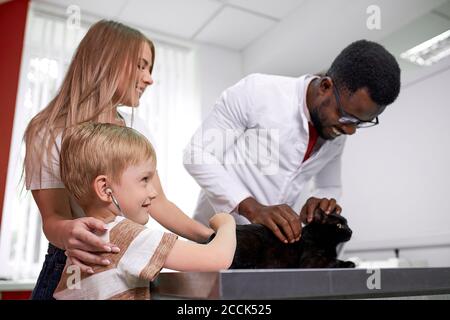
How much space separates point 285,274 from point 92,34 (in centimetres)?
49

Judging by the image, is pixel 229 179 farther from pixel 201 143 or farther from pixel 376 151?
pixel 376 151

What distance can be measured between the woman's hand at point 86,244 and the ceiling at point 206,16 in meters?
0.57

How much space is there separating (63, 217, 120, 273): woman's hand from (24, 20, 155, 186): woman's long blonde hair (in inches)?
4.9

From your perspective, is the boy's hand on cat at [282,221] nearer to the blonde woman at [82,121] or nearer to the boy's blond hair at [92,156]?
Result: the blonde woman at [82,121]

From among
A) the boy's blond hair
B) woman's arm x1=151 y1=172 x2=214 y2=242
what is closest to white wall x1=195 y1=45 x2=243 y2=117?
woman's arm x1=151 y1=172 x2=214 y2=242

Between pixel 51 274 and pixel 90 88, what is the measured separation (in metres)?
0.29

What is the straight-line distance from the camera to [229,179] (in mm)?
785

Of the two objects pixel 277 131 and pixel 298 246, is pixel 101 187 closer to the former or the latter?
pixel 298 246

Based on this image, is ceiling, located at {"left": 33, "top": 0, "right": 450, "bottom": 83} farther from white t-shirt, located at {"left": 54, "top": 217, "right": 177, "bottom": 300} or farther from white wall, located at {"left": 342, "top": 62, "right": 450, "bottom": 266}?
white t-shirt, located at {"left": 54, "top": 217, "right": 177, "bottom": 300}

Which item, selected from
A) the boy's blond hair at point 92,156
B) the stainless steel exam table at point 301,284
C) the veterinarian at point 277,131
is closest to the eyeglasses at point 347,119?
the veterinarian at point 277,131

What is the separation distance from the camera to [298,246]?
0.64 meters

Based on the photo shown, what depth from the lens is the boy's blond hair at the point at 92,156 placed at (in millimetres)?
496

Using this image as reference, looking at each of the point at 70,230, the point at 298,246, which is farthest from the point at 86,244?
the point at 298,246
